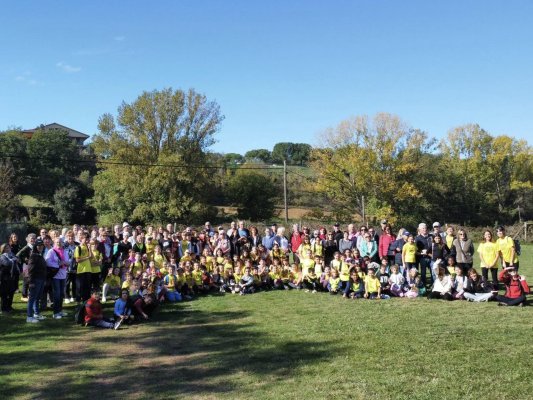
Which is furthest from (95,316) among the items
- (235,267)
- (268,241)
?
(268,241)

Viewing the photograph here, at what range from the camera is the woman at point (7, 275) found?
10000mm

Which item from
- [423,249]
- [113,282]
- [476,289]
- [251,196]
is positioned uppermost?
[251,196]

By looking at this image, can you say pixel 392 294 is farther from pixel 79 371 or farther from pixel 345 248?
pixel 79 371

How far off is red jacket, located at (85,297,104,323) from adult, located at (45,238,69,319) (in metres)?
0.95

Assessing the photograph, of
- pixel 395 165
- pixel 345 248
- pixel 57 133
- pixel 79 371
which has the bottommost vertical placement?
pixel 79 371

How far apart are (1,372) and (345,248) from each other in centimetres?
966

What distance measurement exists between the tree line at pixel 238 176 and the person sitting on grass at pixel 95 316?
25320mm

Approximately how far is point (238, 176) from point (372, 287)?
133 feet

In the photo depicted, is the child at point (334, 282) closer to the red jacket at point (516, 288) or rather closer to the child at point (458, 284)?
the child at point (458, 284)

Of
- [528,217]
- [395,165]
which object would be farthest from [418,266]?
[528,217]

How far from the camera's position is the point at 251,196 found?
167 feet

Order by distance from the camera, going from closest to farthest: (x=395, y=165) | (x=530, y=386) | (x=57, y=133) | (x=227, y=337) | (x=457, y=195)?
(x=530, y=386)
(x=227, y=337)
(x=395, y=165)
(x=457, y=195)
(x=57, y=133)

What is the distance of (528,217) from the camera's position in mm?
56469

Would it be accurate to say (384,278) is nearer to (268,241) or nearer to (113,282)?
(268,241)
